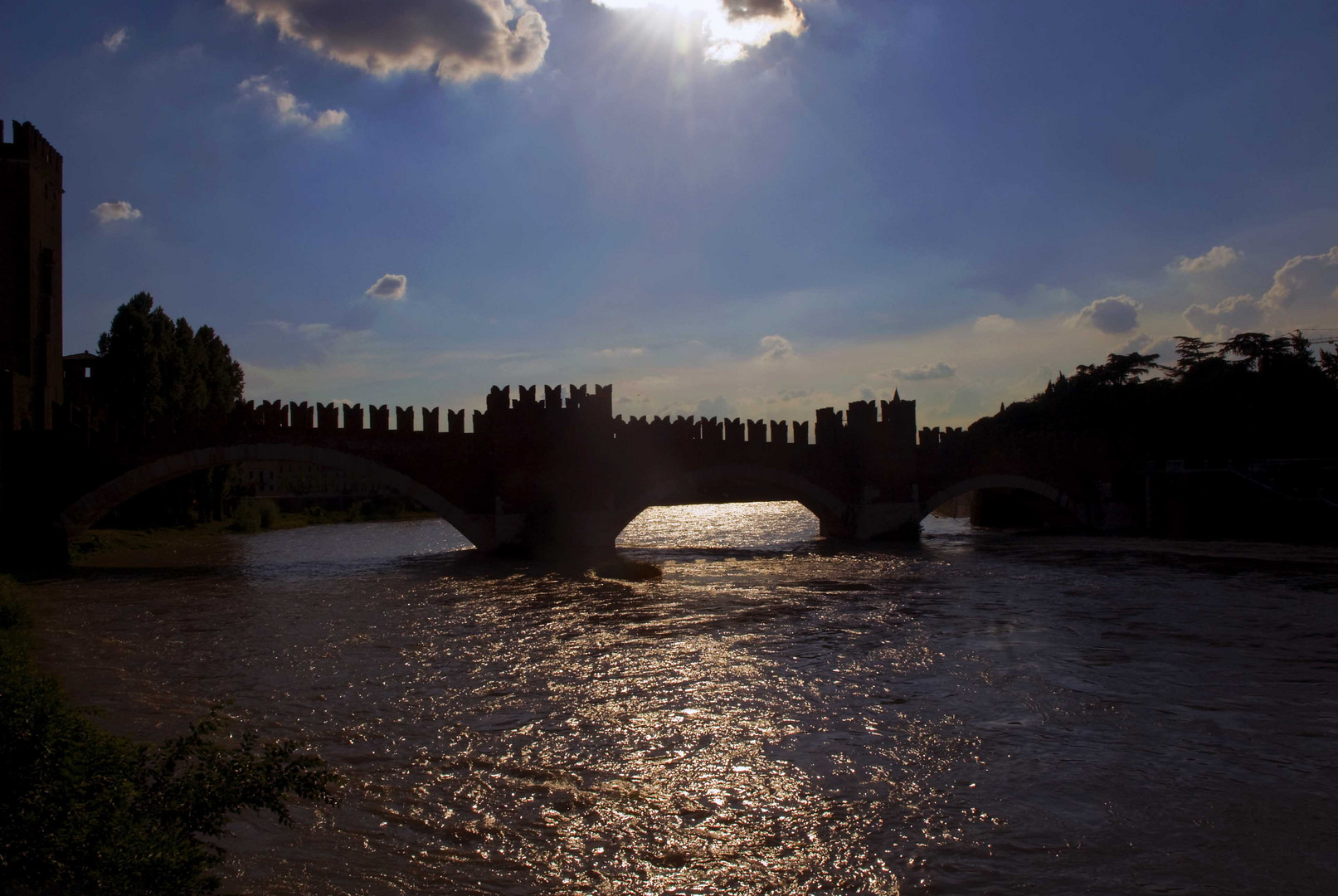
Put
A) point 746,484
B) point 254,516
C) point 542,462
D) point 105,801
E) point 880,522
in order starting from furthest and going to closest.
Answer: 1. point 254,516
2. point 880,522
3. point 746,484
4. point 542,462
5. point 105,801

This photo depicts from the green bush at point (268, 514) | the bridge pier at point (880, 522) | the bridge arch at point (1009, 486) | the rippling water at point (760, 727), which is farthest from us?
the green bush at point (268, 514)

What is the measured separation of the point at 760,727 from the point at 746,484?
1990 cm

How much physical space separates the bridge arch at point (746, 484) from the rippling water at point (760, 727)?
7764mm

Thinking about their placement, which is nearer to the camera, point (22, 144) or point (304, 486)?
point (22, 144)

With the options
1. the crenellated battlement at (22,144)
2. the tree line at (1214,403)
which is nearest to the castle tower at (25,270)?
the crenellated battlement at (22,144)

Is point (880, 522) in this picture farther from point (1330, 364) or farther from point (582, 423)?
point (1330, 364)

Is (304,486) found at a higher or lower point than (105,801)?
higher

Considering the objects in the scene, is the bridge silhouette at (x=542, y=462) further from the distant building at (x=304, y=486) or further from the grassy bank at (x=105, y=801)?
the distant building at (x=304, y=486)

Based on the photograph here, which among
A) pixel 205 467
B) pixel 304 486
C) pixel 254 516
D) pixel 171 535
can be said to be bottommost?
pixel 171 535

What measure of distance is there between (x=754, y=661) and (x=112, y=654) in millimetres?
6925

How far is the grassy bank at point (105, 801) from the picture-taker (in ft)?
10.3

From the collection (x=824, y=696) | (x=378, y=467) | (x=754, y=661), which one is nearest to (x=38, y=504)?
(x=378, y=467)

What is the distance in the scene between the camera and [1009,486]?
3092 cm

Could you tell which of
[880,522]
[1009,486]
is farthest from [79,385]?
[1009,486]
